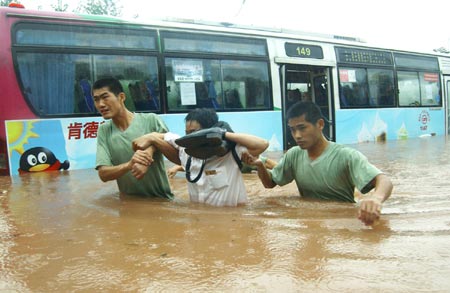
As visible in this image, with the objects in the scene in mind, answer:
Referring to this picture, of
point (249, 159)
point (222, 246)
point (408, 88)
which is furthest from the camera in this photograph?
point (408, 88)

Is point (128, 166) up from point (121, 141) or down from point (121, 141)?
down

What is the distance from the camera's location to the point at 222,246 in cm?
236

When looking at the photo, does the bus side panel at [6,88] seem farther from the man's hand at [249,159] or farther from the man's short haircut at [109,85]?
the man's hand at [249,159]

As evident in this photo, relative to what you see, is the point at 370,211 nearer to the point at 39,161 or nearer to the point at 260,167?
the point at 260,167

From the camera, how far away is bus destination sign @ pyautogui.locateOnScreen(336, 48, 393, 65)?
1039 centimetres

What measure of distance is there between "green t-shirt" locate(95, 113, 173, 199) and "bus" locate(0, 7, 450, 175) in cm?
325

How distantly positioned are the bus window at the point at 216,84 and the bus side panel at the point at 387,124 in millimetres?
2463

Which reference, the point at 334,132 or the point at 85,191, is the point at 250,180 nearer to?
the point at 85,191

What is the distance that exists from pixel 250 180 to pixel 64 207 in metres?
2.42

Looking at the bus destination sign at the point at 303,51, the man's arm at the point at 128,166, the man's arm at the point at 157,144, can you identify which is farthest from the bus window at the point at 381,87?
the man's arm at the point at 128,166

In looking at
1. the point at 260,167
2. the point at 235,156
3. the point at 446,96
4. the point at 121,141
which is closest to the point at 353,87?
the point at 446,96

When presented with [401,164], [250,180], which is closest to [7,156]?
[250,180]

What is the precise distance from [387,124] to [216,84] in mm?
5544

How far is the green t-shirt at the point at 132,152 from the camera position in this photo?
3709mm
